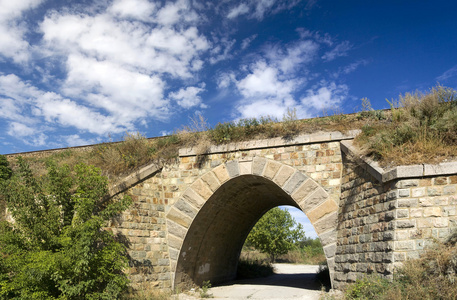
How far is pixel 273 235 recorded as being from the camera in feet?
98.2

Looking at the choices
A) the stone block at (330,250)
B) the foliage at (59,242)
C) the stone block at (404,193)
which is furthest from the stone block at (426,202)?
the foliage at (59,242)

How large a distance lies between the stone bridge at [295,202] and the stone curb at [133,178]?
0.10ft

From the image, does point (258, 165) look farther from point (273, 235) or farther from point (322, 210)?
point (273, 235)

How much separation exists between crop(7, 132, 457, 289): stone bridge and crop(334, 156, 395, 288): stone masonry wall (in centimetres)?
2

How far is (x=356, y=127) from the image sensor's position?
920 centimetres

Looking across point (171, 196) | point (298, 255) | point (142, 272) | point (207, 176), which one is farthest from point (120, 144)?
point (298, 255)

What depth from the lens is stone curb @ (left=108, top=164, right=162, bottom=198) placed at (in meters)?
9.40

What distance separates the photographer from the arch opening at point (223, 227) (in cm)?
1028

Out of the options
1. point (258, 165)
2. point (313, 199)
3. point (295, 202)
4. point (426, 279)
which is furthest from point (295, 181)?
point (426, 279)

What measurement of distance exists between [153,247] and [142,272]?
741 millimetres

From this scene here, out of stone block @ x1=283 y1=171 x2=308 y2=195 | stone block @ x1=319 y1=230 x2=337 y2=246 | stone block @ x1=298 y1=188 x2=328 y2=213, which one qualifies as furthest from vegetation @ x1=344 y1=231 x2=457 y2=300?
stone block @ x1=283 y1=171 x2=308 y2=195

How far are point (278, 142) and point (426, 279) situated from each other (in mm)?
4937

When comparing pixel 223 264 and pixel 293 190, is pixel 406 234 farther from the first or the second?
pixel 223 264

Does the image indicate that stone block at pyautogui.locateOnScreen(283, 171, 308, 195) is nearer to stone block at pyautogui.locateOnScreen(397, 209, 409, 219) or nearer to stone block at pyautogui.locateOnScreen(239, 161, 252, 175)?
stone block at pyautogui.locateOnScreen(239, 161, 252, 175)
